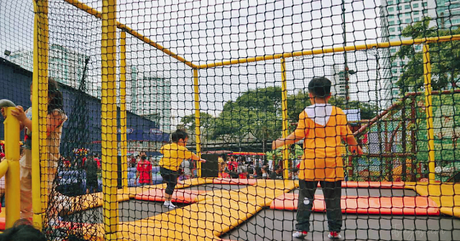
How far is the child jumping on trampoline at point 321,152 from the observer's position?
A: 188 cm

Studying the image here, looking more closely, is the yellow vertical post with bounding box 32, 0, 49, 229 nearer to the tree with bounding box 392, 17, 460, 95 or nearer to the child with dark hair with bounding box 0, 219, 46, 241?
the child with dark hair with bounding box 0, 219, 46, 241

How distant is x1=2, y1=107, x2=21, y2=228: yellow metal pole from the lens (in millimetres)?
1782

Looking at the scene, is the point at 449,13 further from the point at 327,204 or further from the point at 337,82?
the point at 327,204

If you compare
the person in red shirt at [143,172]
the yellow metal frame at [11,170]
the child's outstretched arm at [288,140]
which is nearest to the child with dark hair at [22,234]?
the yellow metal frame at [11,170]

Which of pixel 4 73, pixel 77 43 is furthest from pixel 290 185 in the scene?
pixel 4 73

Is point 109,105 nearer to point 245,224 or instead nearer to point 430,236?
point 245,224

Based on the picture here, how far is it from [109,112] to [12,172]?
2.18ft

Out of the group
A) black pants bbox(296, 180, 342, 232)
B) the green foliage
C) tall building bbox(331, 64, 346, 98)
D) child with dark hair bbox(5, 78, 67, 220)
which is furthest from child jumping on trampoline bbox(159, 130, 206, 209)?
tall building bbox(331, 64, 346, 98)

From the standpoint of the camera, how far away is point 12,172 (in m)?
1.81

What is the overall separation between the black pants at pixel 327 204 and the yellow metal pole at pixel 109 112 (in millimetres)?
1161

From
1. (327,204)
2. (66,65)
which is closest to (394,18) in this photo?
(327,204)

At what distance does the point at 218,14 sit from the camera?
1.91 m

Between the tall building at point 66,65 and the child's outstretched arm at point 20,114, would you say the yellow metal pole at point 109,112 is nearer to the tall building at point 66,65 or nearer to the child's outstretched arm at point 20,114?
the child's outstretched arm at point 20,114

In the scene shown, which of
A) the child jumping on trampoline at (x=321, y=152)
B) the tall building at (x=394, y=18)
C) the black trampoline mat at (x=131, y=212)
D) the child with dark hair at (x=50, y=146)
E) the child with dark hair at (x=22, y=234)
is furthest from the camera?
the black trampoline mat at (x=131, y=212)
